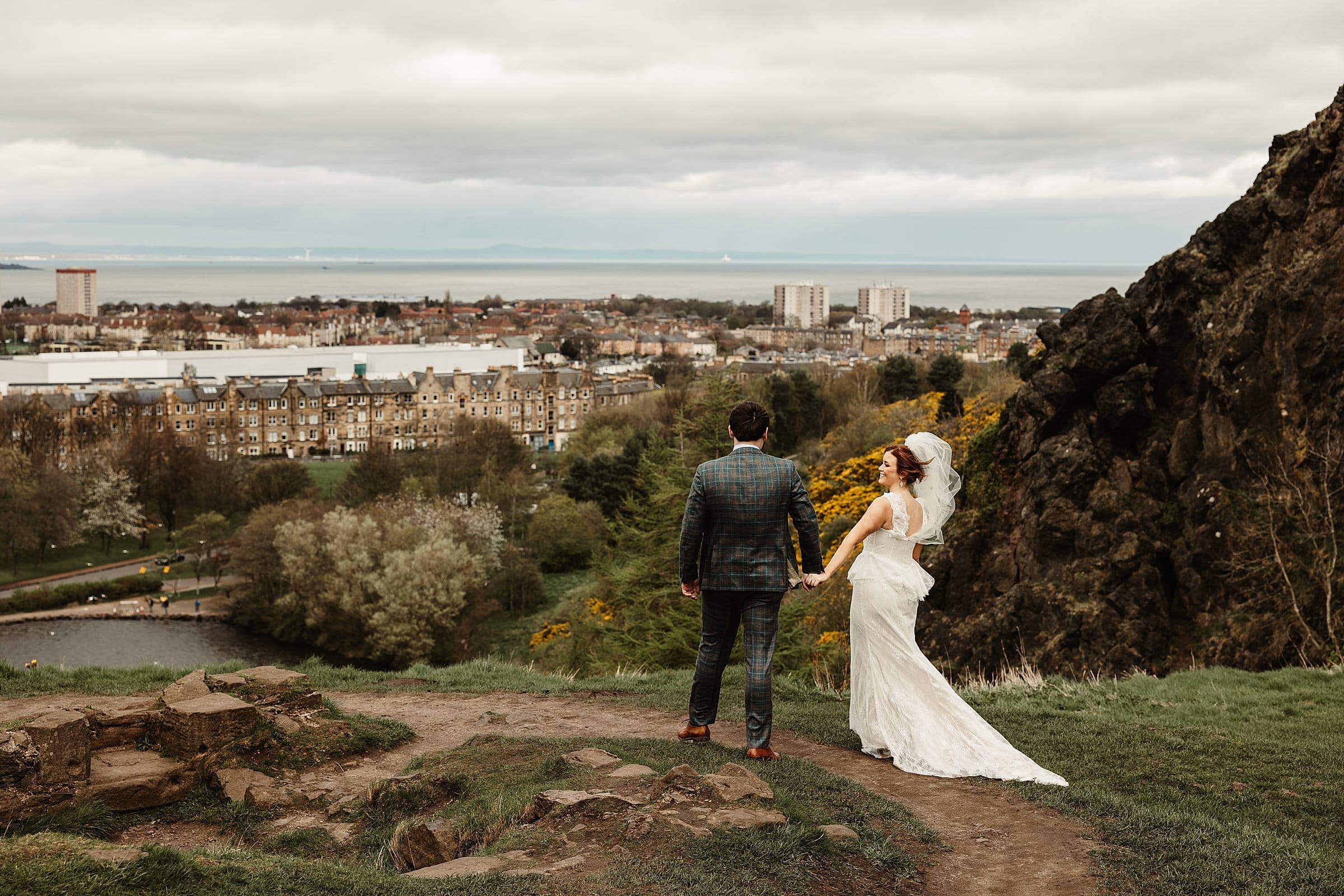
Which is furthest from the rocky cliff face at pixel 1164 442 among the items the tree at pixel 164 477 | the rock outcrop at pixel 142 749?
the tree at pixel 164 477

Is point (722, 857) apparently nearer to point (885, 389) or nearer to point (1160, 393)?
point (1160, 393)

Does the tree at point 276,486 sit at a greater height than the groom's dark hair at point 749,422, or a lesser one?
lesser

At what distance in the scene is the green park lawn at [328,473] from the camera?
3019 inches

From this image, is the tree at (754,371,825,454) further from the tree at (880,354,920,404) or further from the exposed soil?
the exposed soil

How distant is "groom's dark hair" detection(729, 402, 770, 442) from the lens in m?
8.62

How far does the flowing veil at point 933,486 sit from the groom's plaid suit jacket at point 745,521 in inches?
49.2

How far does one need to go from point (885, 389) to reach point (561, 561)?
28999 mm

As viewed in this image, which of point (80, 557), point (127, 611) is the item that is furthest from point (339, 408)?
point (127, 611)

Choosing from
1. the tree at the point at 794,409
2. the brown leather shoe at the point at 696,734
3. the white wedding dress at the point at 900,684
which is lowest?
the tree at the point at 794,409

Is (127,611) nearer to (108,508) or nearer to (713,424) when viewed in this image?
(108,508)

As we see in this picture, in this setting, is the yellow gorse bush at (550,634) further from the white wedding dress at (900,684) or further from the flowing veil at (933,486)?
the flowing veil at (933,486)

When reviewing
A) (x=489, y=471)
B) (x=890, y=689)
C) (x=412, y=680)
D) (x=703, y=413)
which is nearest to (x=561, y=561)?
(x=489, y=471)

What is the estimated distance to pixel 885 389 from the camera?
78688 mm

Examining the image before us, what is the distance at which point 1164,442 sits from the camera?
20.8 meters
